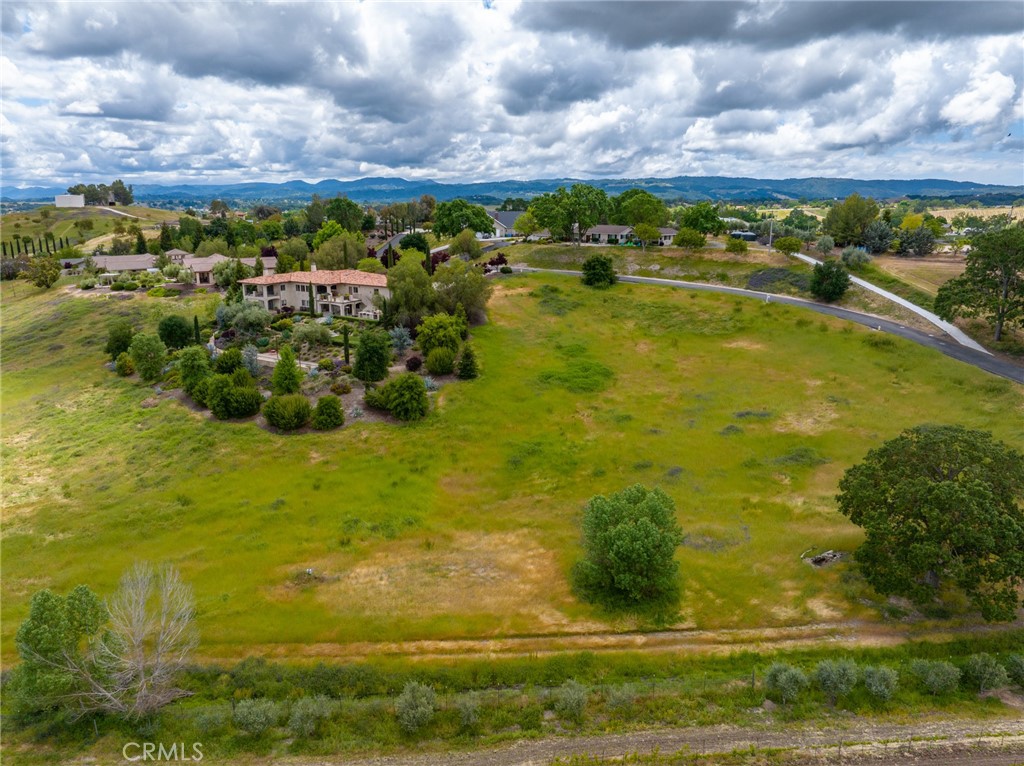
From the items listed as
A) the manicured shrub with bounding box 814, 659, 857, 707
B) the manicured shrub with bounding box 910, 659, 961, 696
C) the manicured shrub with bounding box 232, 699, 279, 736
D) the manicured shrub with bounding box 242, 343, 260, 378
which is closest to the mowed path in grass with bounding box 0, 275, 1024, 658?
the manicured shrub with bounding box 910, 659, 961, 696

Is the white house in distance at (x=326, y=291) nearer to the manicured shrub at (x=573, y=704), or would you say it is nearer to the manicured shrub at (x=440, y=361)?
the manicured shrub at (x=440, y=361)

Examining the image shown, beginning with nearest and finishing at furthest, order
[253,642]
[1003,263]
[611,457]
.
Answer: [253,642], [611,457], [1003,263]

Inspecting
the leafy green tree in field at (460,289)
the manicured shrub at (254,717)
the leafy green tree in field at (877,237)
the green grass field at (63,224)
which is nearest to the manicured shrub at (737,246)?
the leafy green tree in field at (877,237)

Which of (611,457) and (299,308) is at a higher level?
(299,308)

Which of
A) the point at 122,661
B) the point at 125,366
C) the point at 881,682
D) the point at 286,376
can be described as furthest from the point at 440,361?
the point at 881,682

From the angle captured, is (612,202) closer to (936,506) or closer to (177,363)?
(177,363)

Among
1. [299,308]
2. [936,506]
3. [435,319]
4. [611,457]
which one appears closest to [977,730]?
[936,506]

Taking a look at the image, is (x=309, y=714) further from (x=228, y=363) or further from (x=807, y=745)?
(x=228, y=363)
